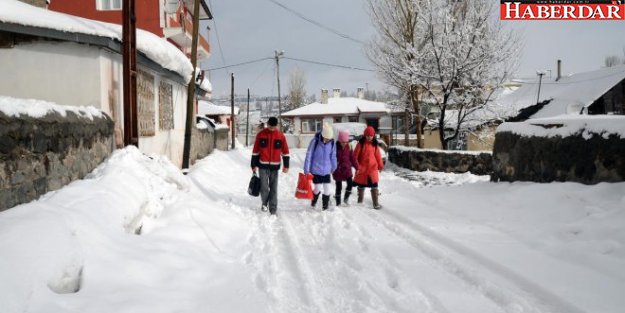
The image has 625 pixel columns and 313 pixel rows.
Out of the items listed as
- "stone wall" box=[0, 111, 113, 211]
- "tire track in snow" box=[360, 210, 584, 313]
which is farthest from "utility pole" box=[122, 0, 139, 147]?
"tire track in snow" box=[360, 210, 584, 313]

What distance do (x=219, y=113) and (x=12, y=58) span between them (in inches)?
1528

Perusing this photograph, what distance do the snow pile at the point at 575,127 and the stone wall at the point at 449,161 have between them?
8056 millimetres

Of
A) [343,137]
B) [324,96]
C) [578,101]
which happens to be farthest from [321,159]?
[324,96]

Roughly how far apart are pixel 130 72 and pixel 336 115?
44.7m

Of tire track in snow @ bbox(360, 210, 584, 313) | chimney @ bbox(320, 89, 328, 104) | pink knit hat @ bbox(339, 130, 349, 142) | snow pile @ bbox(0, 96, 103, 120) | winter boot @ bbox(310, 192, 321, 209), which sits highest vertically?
chimney @ bbox(320, 89, 328, 104)

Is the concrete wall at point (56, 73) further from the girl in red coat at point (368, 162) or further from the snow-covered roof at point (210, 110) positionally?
the snow-covered roof at point (210, 110)

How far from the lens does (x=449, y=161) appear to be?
17.1 meters

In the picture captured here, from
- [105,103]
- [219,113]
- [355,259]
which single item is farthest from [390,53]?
[219,113]

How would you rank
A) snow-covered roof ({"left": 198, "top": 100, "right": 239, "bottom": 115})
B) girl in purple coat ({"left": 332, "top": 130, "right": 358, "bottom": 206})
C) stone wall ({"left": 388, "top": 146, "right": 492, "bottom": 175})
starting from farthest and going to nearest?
1. snow-covered roof ({"left": 198, "top": 100, "right": 239, "bottom": 115})
2. stone wall ({"left": 388, "top": 146, "right": 492, "bottom": 175})
3. girl in purple coat ({"left": 332, "top": 130, "right": 358, "bottom": 206})

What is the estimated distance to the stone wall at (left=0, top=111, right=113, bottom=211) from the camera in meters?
4.00

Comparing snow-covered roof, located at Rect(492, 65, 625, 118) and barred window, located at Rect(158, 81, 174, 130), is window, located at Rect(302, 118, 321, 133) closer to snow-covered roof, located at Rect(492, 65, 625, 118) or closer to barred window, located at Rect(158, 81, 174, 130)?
snow-covered roof, located at Rect(492, 65, 625, 118)

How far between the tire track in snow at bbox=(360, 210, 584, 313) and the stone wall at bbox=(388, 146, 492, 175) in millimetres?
11272

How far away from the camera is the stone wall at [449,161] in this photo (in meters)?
16.6

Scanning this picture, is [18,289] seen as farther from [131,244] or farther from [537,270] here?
[537,270]
